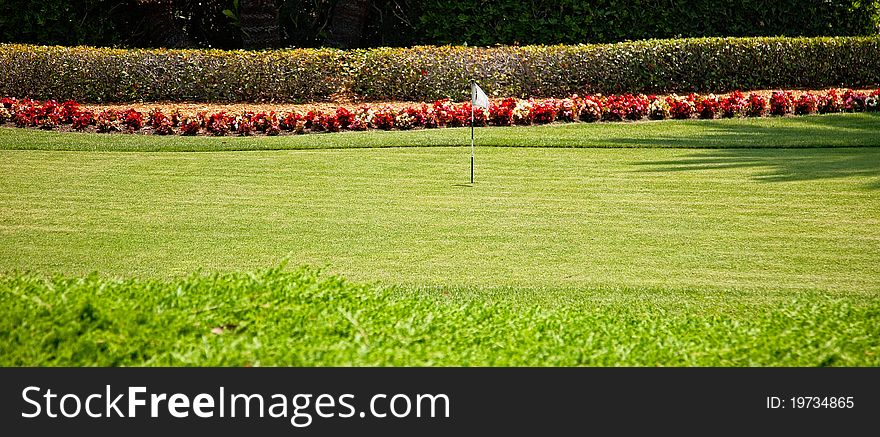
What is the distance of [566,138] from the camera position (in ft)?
41.3

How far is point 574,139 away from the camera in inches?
490

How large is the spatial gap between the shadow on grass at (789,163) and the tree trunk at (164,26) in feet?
40.4

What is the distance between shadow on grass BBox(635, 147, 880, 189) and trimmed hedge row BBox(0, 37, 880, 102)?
6251 millimetres

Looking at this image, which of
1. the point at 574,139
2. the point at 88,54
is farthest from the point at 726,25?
the point at 88,54

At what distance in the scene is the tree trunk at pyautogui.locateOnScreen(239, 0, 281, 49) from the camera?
19297 mm

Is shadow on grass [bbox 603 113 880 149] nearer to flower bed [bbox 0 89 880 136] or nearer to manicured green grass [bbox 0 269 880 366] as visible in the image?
flower bed [bbox 0 89 880 136]

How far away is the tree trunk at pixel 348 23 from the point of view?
20281 millimetres

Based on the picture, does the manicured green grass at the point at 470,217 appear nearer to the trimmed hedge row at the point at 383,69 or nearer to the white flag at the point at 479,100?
the white flag at the point at 479,100

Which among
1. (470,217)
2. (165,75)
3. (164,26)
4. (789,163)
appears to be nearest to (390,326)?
(470,217)

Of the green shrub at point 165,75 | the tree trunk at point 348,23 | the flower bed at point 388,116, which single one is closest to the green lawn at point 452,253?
the flower bed at point 388,116

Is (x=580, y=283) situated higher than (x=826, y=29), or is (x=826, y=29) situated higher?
(x=826, y=29)

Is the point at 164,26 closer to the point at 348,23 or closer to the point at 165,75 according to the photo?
the point at 165,75
